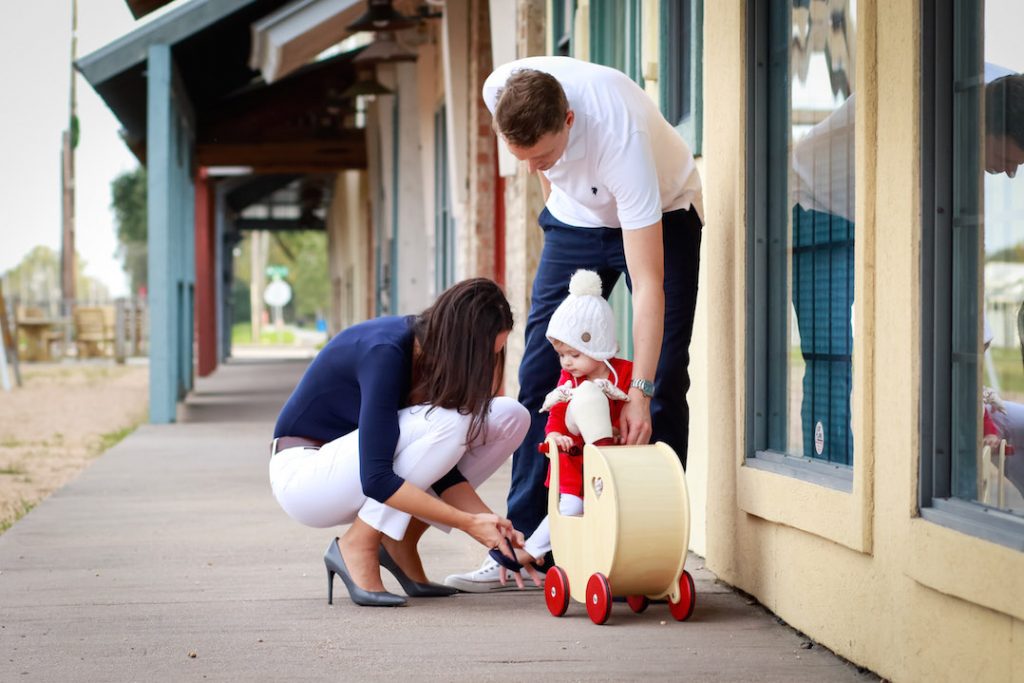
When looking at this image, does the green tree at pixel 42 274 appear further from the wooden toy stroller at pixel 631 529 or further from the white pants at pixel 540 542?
the wooden toy stroller at pixel 631 529

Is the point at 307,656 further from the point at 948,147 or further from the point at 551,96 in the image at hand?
the point at 948,147

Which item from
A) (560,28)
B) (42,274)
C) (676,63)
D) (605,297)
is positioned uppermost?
(42,274)

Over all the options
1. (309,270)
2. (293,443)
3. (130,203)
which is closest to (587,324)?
(293,443)

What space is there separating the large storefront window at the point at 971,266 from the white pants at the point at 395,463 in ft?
4.31

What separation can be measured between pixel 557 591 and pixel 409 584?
478mm

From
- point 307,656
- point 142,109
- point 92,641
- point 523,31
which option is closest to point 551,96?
point 307,656

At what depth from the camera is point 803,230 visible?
3467 mm

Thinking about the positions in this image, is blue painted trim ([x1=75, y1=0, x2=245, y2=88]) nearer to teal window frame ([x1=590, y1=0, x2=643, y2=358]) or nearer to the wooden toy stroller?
teal window frame ([x1=590, y1=0, x2=643, y2=358])

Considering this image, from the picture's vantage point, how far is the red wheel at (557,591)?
3.37m

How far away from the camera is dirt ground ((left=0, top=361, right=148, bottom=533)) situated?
7.18 metres

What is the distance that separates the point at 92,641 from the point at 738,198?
1.96 meters

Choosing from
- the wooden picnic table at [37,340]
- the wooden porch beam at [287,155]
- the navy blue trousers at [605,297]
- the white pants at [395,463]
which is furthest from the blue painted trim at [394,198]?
the wooden picnic table at [37,340]

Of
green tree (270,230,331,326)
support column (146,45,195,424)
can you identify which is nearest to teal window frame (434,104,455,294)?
support column (146,45,195,424)

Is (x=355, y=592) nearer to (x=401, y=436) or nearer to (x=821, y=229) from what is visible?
(x=401, y=436)
